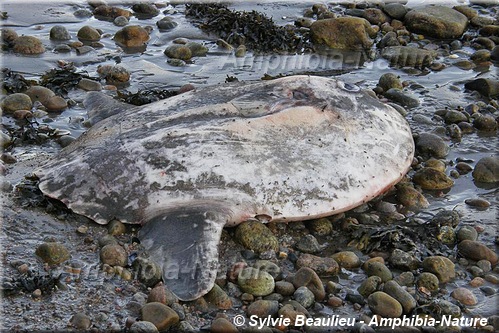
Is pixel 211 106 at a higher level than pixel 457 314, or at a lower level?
higher

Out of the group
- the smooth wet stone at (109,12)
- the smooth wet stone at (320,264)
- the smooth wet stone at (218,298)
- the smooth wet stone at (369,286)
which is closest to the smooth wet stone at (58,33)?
the smooth wet stone at (109,12)

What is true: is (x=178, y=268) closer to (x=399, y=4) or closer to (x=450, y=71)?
(x=450, y=71)

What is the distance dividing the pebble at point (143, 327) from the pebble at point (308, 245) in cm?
149

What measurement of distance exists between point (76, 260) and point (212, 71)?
4068mm

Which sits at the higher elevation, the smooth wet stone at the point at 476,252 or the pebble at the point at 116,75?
the pebble at the point at 116,75

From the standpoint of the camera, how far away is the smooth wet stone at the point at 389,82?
28.0 feet

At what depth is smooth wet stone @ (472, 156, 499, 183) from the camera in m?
6.82

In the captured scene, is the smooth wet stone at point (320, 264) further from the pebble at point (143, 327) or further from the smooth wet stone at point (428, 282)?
the pebble at point (143, 327)

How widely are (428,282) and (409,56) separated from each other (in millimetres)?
4883

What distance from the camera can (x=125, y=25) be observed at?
10000 millimetres

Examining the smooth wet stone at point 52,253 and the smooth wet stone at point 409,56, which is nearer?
the smooth wet stone at point 52,253

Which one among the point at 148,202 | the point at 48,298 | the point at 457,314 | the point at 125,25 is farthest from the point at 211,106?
the point at 125,25

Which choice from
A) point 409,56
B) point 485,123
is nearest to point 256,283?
point 485,123

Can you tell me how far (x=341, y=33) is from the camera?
9797 mm
